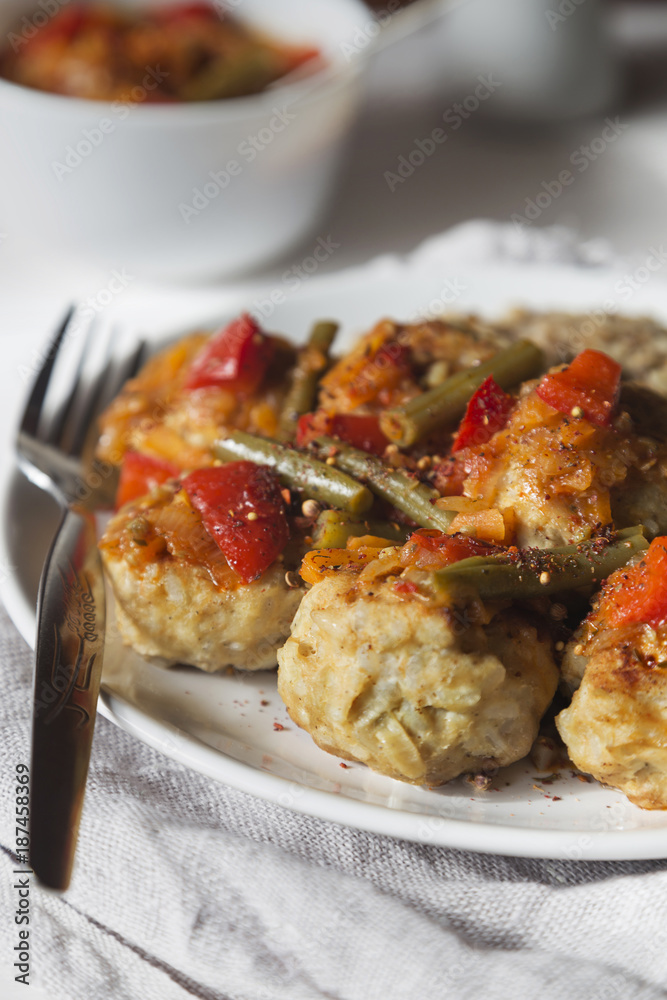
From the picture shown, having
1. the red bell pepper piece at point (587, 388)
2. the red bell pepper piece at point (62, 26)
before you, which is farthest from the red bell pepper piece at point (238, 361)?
the red bell pepper piece at point (62, 26)

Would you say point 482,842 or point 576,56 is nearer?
point 482,842

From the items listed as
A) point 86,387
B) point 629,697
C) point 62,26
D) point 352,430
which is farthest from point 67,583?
point 62,26

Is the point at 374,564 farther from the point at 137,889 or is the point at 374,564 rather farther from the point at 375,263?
→ the point at 375,263

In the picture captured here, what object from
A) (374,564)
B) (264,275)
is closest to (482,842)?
(374,564)

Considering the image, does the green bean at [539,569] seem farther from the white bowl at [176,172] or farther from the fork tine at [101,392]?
the white bowl at [176,172]

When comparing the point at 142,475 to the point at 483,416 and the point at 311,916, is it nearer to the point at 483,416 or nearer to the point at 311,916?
the point at 483,416
